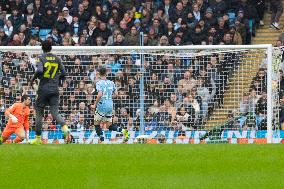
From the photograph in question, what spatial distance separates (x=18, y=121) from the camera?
23.2 m

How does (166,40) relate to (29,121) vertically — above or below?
above

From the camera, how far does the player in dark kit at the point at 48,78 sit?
2044 cm

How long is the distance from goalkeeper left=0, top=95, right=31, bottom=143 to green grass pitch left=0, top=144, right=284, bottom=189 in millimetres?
3675

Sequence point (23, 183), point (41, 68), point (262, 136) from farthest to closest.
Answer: point (262, 136), point (41, 68), point (23, 183)

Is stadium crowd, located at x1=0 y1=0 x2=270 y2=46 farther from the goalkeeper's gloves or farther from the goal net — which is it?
the goalkeeper's gloves

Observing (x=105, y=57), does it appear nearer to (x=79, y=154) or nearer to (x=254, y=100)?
(x=254, y=100)

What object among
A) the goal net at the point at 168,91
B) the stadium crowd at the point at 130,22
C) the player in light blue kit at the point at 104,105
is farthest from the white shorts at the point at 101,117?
the stadium crowd at the point at 130,22

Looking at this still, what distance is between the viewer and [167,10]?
31.1 meters

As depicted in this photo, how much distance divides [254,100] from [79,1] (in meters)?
8.95

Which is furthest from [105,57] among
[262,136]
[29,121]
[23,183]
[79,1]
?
[23,183]

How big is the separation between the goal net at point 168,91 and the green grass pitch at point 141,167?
5.34 meters

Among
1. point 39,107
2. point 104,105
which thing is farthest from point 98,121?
point 39,107

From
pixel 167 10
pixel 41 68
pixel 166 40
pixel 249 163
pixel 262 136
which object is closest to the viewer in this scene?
pixel 249 163

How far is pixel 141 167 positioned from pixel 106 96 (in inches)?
277
